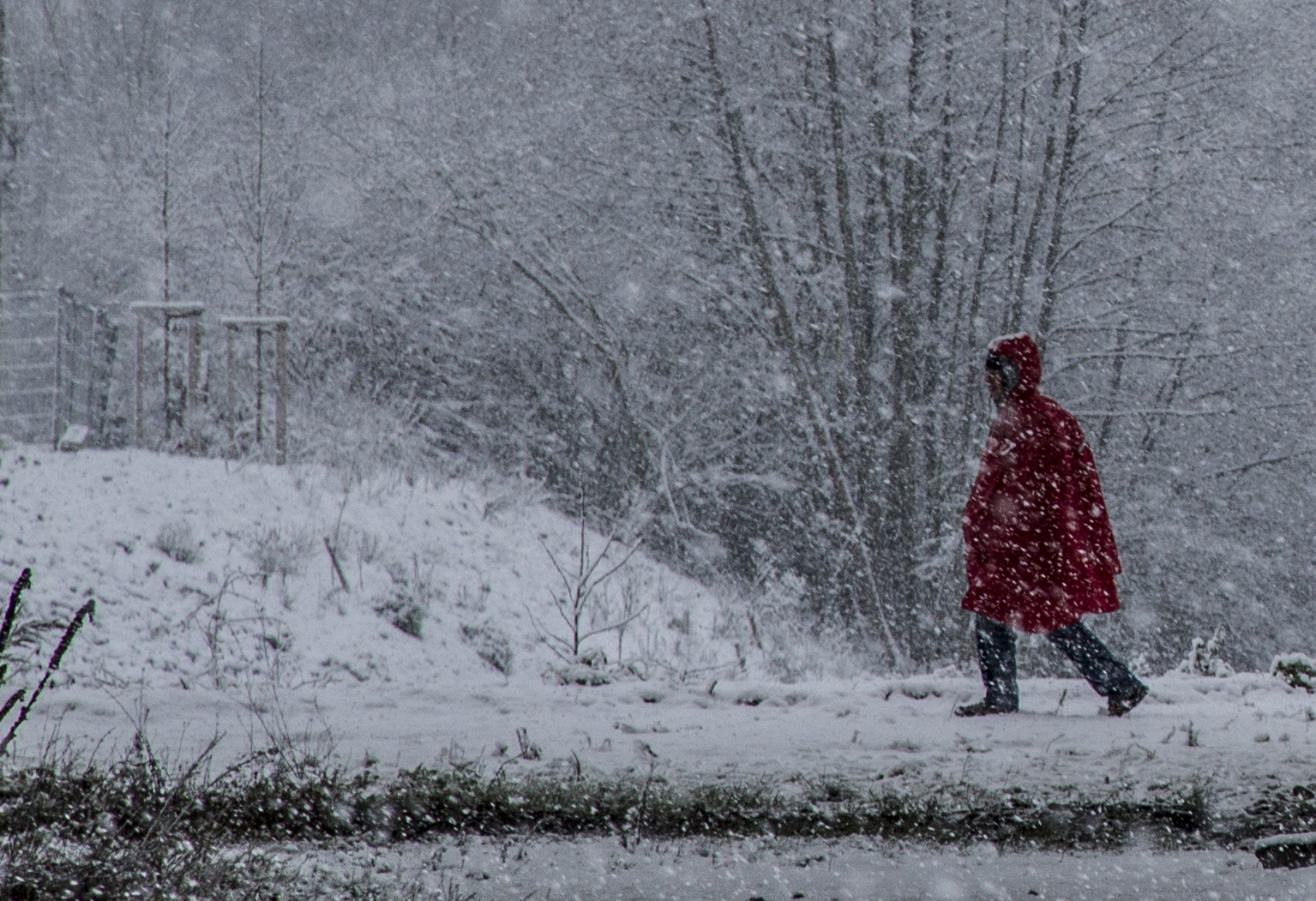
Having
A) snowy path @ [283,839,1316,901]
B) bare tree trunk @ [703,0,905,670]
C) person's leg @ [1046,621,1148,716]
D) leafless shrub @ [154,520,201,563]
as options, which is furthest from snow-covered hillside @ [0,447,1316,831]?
bare tree trunk @ [703,0,905,670]

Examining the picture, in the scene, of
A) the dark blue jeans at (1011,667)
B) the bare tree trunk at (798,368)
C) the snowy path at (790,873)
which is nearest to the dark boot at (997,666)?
the dark blue jeans at (1011,667)

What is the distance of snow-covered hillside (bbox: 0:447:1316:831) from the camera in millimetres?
5332

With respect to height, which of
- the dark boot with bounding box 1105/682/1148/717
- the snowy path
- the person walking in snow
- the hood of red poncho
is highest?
the hood of red poncho

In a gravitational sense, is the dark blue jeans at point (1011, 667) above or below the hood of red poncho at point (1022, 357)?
below

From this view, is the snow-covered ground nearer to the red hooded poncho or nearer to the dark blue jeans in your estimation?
the dark blue jeans

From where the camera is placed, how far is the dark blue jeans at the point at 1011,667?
6.40 m

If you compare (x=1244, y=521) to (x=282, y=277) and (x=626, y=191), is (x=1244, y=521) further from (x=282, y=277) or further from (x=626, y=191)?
(x=282, y=277)

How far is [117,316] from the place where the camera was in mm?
25375

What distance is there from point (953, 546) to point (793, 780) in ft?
31.0

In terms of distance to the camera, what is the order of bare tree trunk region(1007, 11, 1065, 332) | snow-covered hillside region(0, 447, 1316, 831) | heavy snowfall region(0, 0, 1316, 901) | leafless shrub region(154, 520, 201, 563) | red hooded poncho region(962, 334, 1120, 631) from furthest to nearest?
1. bare tree trunk region(1007, 11, 1065, 332)
2. leafless shrub region(154, 520, 201, 563)
3. red hooded poncho region(962, 334, 1120, 631)
4. snow-covered hillside region(0, 447, 1316, 831)
5. heavy snowfall region(0, 0, 1316, 901)

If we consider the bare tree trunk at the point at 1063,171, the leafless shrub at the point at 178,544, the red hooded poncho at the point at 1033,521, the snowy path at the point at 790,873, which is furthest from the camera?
the bare tree trunk at the point at 1063,171

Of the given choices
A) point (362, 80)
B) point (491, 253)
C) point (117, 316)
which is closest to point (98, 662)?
point (491, 253)

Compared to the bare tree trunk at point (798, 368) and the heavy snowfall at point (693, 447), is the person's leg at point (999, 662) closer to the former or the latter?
the heavy snowfall at point (693, 447)

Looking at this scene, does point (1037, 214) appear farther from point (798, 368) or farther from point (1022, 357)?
point (1022, 357)
